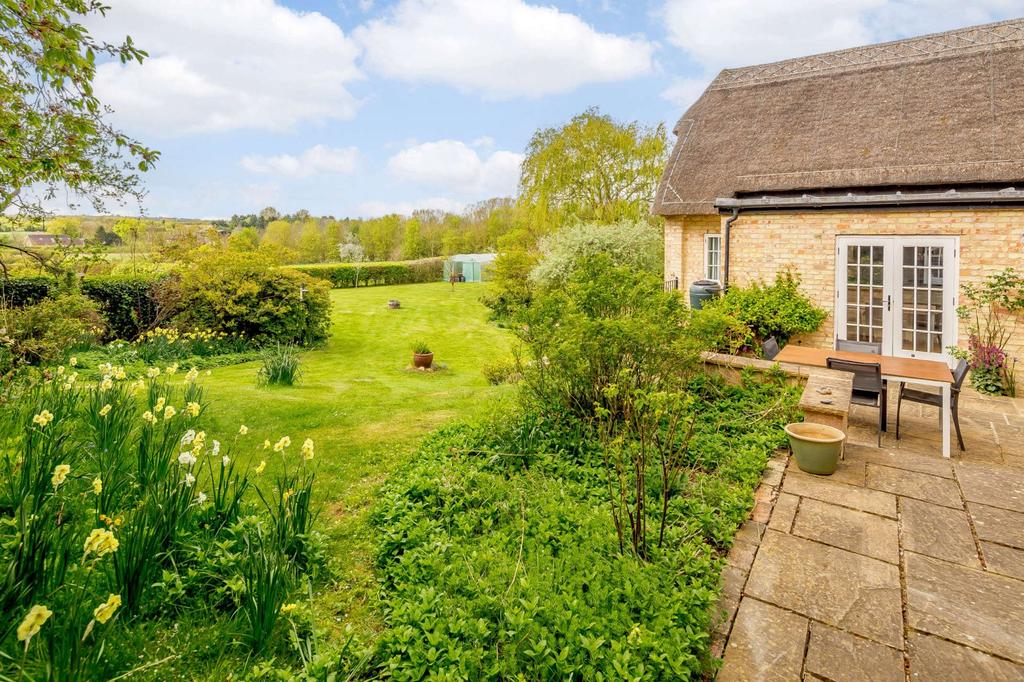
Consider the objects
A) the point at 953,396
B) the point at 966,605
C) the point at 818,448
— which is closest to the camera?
the point at 966,605

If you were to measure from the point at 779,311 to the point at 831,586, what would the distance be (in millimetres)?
7802

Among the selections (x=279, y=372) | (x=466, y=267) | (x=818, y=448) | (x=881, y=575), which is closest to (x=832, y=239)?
(x=818, y=448)

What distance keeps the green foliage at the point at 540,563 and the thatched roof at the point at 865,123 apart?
7.44m

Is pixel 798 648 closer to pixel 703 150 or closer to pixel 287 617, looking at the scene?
pixel 287 617

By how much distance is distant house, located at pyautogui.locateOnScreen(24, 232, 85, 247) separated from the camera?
5773mm

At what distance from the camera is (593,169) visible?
26547mm

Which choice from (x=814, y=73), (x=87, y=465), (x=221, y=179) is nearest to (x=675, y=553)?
(x=87, y=465)

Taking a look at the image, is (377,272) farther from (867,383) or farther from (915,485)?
(915,485)

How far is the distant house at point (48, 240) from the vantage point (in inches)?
227

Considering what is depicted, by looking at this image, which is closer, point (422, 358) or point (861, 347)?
point (861, 347)

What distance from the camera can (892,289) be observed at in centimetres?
929

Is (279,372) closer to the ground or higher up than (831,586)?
higher up

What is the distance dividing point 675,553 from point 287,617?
2.22 m

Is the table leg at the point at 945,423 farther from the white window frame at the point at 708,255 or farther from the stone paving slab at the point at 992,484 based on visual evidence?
the white window frame at the point at 708,255
